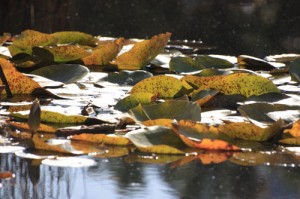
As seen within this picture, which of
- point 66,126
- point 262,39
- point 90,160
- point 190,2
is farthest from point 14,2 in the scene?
point 90,160

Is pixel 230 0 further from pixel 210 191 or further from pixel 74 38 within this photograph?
pixel 210 191

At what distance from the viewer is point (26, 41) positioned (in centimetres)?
266

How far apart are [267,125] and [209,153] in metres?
0.21

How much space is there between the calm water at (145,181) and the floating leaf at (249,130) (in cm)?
16

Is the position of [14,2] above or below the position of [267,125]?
above

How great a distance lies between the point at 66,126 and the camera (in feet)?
5.47

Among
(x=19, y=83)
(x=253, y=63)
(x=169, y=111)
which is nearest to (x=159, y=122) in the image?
(x=169, y=111)

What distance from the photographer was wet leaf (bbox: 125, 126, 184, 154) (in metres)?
1.46

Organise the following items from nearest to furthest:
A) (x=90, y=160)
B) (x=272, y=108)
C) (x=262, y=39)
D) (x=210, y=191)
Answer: (x=210, y=191), (x=90, y=160), (x=272, y=108), (x=262, y=39)

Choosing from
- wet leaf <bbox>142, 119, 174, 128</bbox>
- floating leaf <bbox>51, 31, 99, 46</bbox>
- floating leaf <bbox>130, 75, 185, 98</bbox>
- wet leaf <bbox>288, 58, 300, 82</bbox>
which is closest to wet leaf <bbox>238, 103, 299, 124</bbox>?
wet leaf <bbox>142, 119, 174, 128</bbox>

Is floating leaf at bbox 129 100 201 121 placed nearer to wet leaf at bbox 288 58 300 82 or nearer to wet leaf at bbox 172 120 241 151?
wet leaf at bbox 172 120 241 151

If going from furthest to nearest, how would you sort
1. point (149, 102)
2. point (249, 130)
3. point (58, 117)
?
point (149, 102) < point (58, 117) < point (249, 130)

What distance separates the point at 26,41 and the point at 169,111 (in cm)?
111

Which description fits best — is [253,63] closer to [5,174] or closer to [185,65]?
[185,65]
